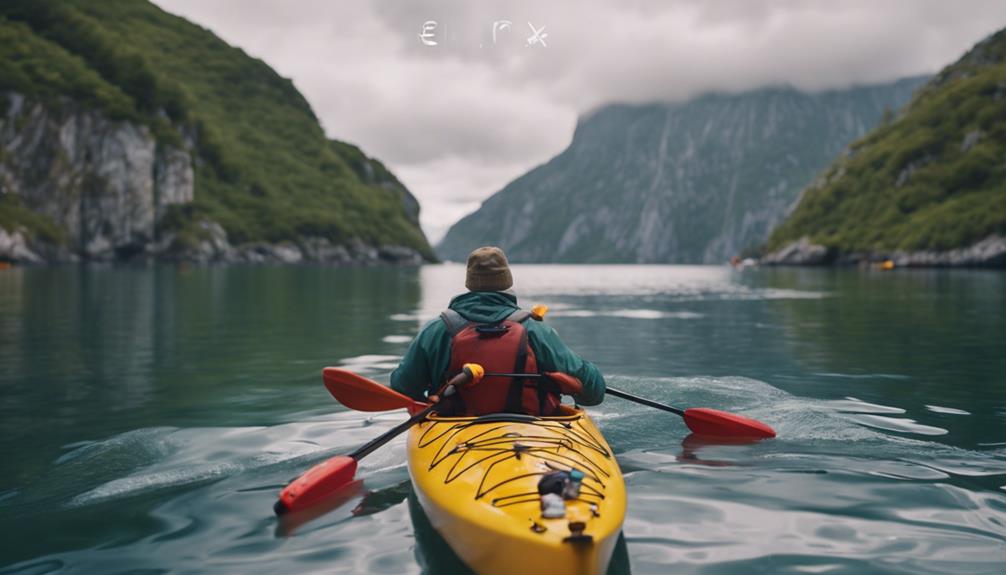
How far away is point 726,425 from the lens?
8.89m

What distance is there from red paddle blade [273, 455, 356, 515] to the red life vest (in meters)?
1.28

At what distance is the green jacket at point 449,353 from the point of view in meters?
6.74

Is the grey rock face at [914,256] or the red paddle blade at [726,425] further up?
the grey rock face at [914,256]

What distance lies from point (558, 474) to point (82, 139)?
12319 cm

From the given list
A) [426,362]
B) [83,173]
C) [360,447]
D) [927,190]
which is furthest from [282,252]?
[426,362]

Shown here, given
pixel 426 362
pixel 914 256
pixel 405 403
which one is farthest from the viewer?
pixel 914 256

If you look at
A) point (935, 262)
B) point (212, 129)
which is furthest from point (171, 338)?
point (212, 129)

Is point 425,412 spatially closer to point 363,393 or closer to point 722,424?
point 363,393

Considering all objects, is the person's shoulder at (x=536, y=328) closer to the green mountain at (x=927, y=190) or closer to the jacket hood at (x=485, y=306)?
the jacket hood at (x=485, y=306)

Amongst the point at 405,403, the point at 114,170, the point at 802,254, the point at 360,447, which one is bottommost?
the point at 360,447

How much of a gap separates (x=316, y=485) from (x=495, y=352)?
2000 mm

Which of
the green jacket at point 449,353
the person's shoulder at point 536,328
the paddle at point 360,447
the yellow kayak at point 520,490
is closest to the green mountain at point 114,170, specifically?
the paddle at point 360,447

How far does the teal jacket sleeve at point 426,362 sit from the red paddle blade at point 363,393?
0.22 m

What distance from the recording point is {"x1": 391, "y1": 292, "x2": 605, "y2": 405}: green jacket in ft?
22.1
